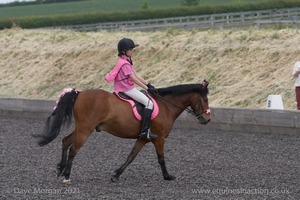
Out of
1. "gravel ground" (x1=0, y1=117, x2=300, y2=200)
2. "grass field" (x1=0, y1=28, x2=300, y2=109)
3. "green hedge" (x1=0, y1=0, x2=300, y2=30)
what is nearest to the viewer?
"gravel ground" (x1=0, y1=117, x2=300, y2=200)

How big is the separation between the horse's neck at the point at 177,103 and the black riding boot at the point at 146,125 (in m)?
0.46

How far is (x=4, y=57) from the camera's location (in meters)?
36.3

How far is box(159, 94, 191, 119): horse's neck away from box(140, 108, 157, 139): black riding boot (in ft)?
1.50

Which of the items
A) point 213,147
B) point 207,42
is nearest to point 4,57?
point 207,42

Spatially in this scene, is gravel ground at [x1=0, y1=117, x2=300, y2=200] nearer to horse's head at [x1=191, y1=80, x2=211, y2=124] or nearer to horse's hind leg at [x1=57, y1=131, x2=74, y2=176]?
Answer: horse's hind leg at [x1=57, y1=131, x2=74, y2=176]

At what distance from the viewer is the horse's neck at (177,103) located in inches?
504

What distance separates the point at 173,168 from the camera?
13.6 m

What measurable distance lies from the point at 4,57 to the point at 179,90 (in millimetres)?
24425

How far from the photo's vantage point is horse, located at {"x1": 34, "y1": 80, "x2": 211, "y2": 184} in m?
12.2

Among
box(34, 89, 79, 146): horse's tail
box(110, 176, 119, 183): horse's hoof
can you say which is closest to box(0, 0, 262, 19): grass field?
box(34, 89, 79, 146): horse's tail

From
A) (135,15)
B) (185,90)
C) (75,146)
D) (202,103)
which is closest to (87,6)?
(135,15)

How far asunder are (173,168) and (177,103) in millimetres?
1334

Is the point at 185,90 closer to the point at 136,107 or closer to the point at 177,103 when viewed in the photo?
the point at 177,103

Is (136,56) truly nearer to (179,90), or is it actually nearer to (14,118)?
(14,118)
